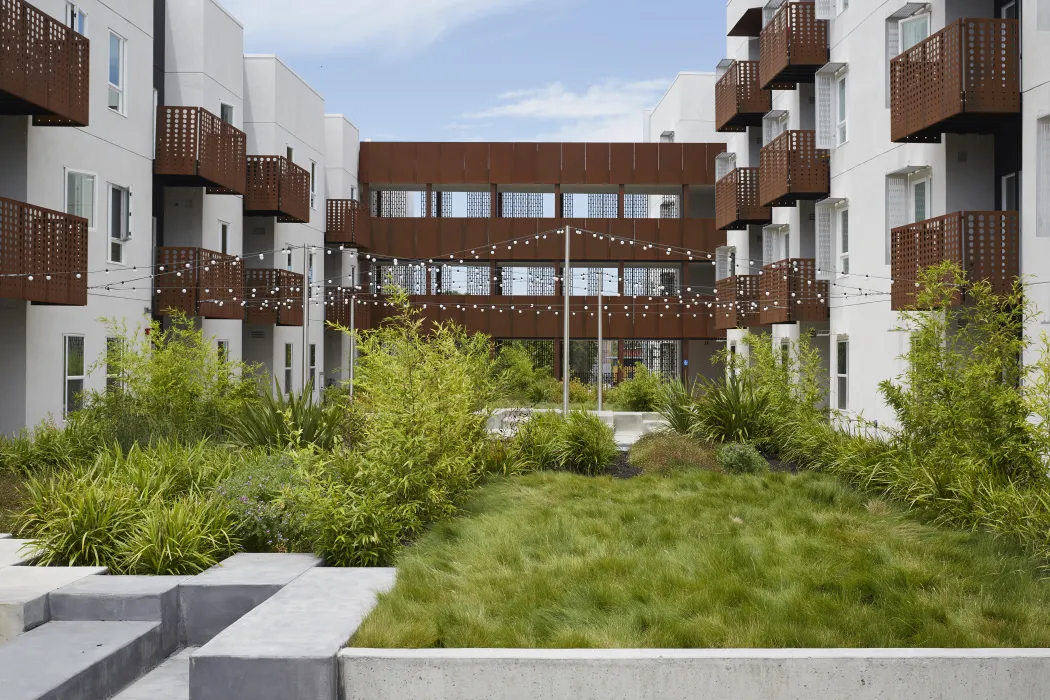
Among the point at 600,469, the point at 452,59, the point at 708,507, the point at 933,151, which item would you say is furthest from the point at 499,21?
the point at 708,507

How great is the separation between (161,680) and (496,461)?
7.90 metres

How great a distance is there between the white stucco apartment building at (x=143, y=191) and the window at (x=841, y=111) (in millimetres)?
14163

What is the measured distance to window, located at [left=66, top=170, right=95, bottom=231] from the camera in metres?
20.4

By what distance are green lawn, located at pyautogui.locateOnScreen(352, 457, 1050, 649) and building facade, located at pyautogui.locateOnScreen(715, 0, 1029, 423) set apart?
6697 millimetres

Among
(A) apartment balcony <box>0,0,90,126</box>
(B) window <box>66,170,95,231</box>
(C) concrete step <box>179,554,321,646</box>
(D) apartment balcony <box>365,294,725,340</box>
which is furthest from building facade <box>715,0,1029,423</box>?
(B) window <box>66,170,95,231</box>

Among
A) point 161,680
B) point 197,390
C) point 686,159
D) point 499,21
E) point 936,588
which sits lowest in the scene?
point 161,680

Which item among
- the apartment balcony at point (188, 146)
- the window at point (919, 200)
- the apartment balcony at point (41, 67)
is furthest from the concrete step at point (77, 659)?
the apartment balcony at point (188, 146)

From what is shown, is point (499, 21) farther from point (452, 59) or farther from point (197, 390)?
point (197, 390)

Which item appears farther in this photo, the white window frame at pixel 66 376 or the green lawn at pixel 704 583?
the white window frame at pixel 66 376

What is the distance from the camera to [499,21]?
136 feet

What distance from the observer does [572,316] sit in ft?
132

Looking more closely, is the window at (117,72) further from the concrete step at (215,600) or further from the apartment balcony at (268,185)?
the concrete step at (215,600)

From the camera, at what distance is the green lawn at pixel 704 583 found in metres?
7.20

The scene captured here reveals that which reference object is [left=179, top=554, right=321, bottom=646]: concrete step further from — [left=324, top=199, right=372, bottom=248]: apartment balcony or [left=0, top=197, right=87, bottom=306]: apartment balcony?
[left=324, top=199, right=372, bottom=248]: apartment balcony
